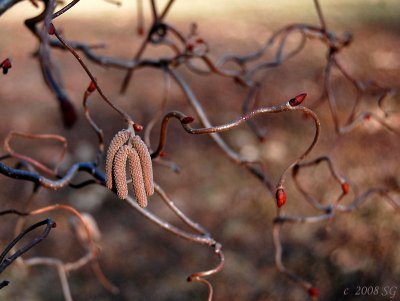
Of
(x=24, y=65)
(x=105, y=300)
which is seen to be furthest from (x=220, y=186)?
(x=24, y=65)

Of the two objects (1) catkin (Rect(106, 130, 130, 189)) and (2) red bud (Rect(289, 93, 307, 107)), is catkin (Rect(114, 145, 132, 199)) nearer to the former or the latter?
(1) catkin (Rect(106, 130, 130, 189))

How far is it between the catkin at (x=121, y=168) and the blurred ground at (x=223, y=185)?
142cm

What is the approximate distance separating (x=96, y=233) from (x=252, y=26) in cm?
219

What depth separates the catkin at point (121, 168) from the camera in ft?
2.16

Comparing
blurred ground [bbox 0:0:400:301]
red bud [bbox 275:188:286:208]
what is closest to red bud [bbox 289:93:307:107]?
red bud [bbox 275:188:286:208]

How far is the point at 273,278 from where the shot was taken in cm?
237

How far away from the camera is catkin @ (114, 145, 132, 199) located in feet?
2.16

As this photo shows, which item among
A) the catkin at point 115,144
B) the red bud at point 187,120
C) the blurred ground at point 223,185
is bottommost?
the blurred ground at point 223,185

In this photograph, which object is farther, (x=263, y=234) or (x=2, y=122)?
(x=2, y=122)

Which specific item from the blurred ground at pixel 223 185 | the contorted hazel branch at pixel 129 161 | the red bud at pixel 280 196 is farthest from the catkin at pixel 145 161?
the blurred ground at pixel 223 185

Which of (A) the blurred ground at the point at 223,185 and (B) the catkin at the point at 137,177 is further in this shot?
(A) the blurred ground at the point at 223,185

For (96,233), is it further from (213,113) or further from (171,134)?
(213,113)

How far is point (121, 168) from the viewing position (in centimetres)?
67

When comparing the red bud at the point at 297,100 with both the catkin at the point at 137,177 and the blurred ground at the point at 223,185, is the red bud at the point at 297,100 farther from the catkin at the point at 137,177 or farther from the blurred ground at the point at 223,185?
the blurred ground at the point at 223,185
